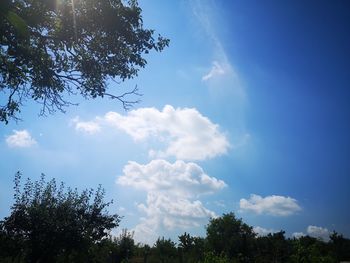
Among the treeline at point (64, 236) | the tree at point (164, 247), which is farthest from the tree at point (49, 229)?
the tree at point (164, 247)

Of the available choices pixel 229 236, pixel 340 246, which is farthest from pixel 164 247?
pixel 340 246

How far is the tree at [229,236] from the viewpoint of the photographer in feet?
147

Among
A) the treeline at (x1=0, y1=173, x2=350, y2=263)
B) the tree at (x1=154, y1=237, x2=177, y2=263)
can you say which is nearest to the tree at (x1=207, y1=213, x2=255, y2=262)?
the tree at (x1=154, y1=237, x2=177, y2=263)

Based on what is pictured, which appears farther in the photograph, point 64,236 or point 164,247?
point 164,247

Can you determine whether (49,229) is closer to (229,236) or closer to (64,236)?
(64,236)

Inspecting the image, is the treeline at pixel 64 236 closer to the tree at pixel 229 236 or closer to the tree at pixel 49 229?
the tree at pixel 49 229

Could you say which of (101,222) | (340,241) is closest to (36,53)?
(101,222)

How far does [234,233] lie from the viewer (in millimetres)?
51062

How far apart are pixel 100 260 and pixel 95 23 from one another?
1732cm

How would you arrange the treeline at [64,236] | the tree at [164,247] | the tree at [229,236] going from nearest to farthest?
the treeline at [64,236] < the tree at [164,247] < the tree at [229,236]

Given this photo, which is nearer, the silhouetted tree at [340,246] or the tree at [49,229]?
the tree at [49,229]

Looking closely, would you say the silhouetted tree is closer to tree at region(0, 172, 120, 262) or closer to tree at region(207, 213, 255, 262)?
tree at region(207, 213, 255, 262)

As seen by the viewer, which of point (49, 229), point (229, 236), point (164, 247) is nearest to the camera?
point (49, 229)

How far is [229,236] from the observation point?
169ft
